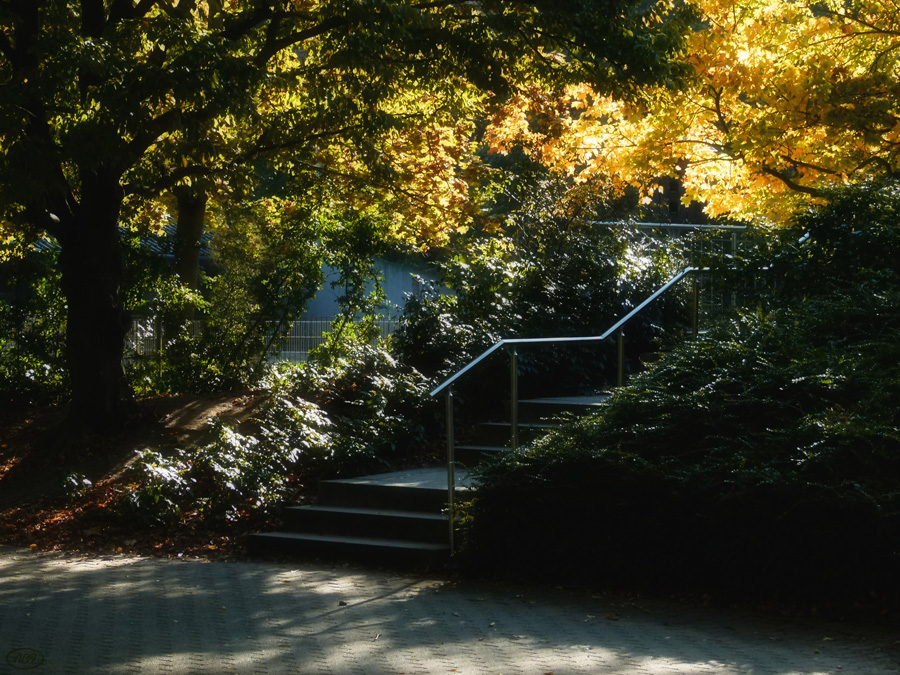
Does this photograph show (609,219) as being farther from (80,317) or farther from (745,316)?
(80,317)

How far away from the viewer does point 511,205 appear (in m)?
16.5

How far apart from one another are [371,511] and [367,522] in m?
0.26

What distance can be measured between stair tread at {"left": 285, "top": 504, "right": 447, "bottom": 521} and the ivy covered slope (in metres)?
0.81

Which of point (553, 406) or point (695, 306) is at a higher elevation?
point (695, 306)

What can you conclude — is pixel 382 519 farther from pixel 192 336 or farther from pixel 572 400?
pixel 192 336

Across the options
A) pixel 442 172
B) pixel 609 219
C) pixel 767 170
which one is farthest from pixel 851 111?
pixel 442 172

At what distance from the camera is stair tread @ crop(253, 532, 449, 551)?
7.97 metres

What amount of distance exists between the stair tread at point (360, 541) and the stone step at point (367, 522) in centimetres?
6

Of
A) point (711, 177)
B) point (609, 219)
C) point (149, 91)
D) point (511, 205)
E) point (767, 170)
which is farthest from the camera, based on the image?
point (711, 177)

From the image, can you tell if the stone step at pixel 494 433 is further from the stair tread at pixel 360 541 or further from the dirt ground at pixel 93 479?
the dirt ground at pixel 93 479

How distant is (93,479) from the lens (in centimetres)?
1099

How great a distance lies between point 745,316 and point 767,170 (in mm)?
9165

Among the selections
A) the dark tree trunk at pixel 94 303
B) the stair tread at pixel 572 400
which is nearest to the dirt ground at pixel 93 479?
the dark tree trunk at pixel 94 303

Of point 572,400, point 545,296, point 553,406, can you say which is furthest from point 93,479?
point 545,296
